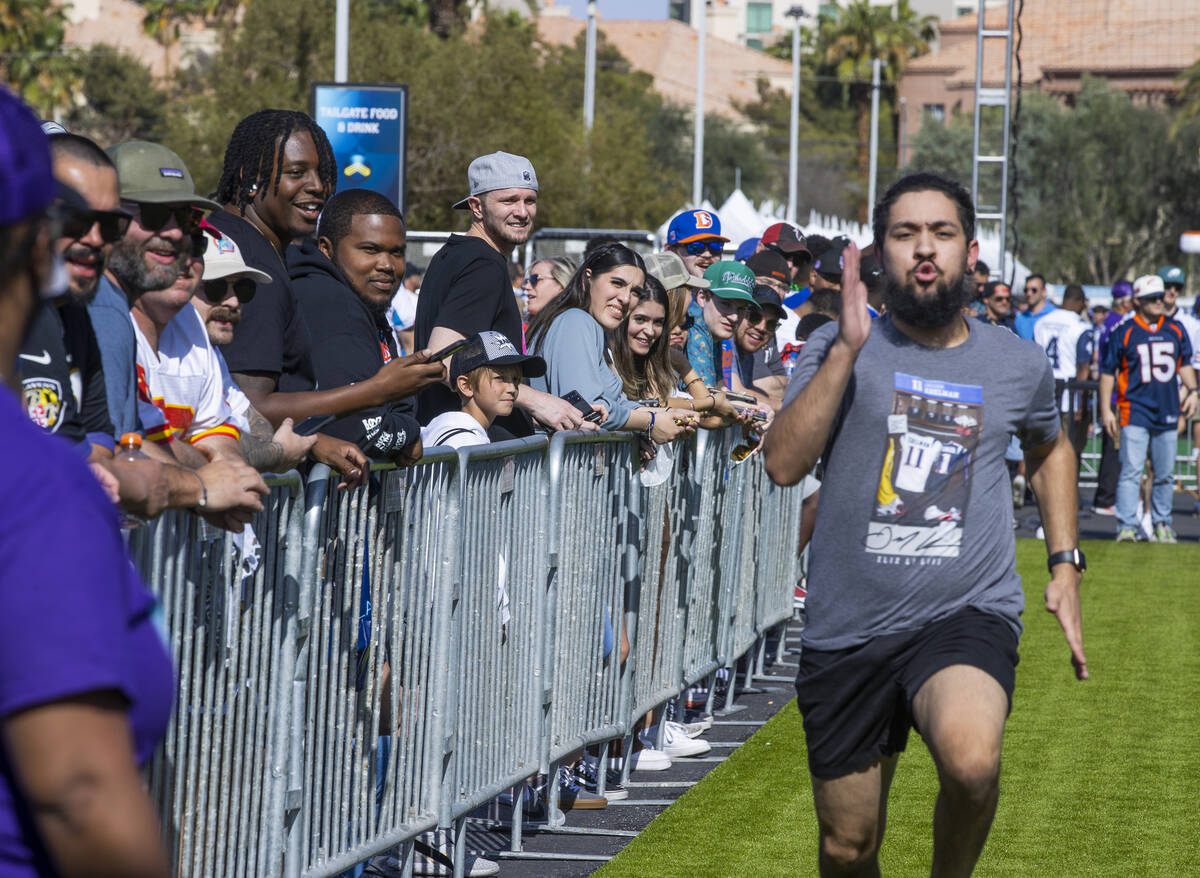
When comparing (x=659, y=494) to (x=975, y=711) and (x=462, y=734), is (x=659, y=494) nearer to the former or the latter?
(x=462, y=734)

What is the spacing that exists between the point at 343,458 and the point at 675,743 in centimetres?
386

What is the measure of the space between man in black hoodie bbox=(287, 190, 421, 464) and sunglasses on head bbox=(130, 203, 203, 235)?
813 millimetres

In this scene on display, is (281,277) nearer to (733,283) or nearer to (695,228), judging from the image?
(733,283)

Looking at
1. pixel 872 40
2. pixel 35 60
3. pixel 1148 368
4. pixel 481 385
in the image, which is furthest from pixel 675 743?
pixel 872 40

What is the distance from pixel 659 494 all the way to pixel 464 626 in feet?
7.16

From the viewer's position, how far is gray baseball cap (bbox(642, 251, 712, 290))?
7.96m

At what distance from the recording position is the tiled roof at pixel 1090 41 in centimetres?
8131

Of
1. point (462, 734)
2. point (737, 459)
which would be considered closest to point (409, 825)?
point (462, 734)

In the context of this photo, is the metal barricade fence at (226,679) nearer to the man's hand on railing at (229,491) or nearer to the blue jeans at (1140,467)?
the man's hand on railing at (229,491)

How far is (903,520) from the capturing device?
432 centimetres

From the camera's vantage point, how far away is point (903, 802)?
22.4 ft

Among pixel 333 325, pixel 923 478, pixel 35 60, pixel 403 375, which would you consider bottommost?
pixel 923 478

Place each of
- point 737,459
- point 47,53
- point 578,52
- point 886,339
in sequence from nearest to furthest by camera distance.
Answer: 1. point 886,339
2. point 737,459
3. point 47,53
4. point 578,52

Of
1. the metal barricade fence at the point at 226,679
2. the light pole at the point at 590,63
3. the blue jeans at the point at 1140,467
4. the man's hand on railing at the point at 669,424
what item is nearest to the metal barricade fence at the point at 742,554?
the man's hand on railing at the point at 669,424
